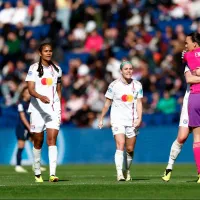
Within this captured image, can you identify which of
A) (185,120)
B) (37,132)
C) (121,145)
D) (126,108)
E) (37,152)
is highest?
(126,108)

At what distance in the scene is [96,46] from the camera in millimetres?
30875

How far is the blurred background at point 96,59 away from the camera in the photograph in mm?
26969

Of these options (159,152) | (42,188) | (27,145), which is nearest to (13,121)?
(27,145)

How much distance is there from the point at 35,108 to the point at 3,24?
1787 centimetres

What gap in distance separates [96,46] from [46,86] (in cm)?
1567

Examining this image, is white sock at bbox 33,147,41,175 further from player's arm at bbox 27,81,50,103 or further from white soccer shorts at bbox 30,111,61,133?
player's arm at bbox 27,81,50,103

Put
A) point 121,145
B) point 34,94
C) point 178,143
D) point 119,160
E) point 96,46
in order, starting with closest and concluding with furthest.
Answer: point 178,143
point 34,94
point 119,160
point 121,145
point 96,46

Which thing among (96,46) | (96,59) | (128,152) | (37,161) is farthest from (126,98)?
(96,46)

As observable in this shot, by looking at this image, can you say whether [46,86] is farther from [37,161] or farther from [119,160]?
[119,160]

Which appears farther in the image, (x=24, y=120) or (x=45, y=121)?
(x=24, y=120)

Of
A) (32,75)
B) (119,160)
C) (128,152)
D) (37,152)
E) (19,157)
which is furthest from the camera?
(19,157)

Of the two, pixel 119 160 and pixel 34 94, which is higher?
pixel 34 94

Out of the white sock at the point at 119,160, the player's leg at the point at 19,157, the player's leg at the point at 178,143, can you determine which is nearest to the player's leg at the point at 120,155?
the white sock at the point at 119,160

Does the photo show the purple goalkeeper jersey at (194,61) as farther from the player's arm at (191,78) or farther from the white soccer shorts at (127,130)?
the white soccer shorts at (127,130)
